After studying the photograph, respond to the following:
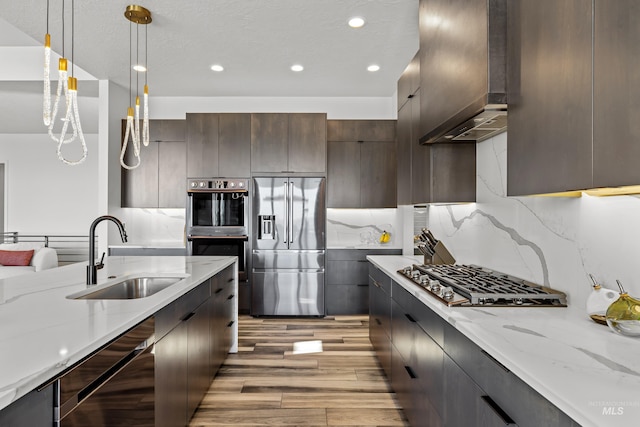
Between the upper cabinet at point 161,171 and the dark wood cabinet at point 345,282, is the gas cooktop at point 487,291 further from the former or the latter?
the upper cabinet at point 161,171

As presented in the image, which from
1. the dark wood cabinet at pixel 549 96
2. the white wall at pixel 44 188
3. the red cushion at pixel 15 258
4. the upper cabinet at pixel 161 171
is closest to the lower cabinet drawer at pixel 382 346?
the dark wood cabinet at pixel 549 96

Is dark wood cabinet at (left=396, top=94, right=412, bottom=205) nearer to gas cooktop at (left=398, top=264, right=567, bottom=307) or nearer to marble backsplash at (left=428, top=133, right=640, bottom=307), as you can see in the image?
marble backsplash at (left=428, top=133, right=640, bottom=307)

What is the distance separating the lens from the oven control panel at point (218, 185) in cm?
473

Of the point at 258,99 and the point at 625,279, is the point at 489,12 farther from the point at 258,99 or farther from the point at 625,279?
the point at 258,99

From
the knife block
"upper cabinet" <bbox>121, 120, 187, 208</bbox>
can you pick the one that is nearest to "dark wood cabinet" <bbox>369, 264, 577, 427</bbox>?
the knife block

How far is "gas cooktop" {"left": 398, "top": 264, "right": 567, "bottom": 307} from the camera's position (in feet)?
5.33

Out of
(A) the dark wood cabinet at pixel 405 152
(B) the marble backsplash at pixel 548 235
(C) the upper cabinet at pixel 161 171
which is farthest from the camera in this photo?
(C) the upper cabinet at pixel 161 171

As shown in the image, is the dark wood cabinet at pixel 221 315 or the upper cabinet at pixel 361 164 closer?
the dark wood cabinet at pixel 221 315

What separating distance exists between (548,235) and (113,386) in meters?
1.90

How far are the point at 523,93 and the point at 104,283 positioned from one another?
218 cm

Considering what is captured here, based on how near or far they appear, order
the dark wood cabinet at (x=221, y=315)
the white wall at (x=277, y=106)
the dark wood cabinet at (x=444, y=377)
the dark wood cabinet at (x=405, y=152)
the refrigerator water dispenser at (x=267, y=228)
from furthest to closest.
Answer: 1. the white wall at (x=277, y=106)
2. the refrigerator water dispenser at (x=267, y=228)
3. the dark wood cabinet at (x=405, y=152)
4. the dark wood cabinet at (x=221, y=315)
5. the dark wood cabinet at (x=444, y=377)

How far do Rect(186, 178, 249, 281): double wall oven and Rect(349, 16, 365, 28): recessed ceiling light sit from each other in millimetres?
2213

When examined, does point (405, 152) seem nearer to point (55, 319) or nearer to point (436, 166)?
point (436, 166)

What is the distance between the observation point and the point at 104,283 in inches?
81.4
